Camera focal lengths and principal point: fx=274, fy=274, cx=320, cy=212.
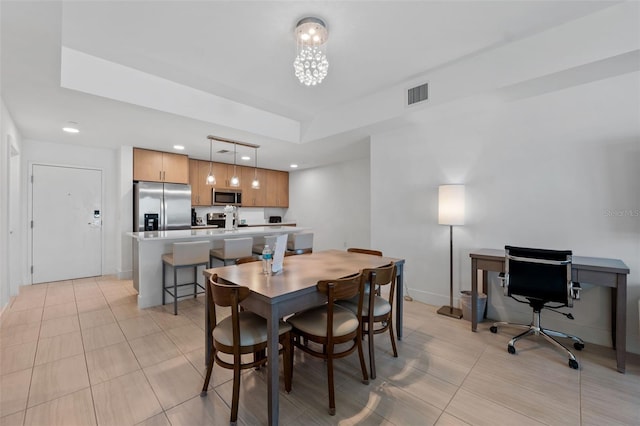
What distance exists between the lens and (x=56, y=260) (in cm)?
465

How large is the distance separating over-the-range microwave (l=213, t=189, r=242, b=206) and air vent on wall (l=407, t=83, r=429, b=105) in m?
4.60

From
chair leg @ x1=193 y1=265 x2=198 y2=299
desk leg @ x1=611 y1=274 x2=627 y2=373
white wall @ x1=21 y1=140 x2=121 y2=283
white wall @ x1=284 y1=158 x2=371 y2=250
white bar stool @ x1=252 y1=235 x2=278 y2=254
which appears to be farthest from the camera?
white wall @ x1=284 y1=158 x2=371 y2=250

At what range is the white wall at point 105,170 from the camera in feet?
15.1

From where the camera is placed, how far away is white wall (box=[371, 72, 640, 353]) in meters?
2.44

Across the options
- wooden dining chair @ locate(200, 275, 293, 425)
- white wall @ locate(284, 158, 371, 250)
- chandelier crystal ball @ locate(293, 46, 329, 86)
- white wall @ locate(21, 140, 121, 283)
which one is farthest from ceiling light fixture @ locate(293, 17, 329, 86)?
white wall @ locate(21, 140, 121, 283)

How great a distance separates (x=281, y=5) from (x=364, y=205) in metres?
4.35

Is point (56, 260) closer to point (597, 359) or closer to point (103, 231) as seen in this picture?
point (103, 231)

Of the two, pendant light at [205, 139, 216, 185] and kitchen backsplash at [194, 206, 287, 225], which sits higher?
pendant light at [205, 139, 216, 185]

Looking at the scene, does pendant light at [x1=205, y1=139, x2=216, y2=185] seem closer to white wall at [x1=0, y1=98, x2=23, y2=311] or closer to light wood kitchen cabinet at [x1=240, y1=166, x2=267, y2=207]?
light wood kitchen cabinet at [x1=240, y1=166, x2=267, y2=207]

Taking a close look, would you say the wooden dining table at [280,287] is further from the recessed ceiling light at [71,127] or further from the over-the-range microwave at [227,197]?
the over-the-range microwave at [227,197]

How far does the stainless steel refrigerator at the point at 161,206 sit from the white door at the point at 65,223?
2.68ft

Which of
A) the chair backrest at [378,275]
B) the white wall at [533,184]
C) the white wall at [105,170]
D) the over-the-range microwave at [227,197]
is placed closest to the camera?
the chair backrest at [378,275]

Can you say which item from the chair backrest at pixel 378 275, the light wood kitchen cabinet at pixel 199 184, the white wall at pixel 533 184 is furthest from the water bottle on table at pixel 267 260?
the light wood kitchen cabinet at pixel 199 184

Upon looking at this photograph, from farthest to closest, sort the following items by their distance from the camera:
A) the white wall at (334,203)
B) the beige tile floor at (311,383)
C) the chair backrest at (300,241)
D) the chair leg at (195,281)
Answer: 1. the white wall at (334,203)
2. the chair backrest at (300,241)
3. the chair leg at (195,281)
4. the beige tile floor at (311,383)
